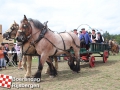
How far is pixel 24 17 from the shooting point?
19.8 ft

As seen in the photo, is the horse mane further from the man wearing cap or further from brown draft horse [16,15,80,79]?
the man wearing cap

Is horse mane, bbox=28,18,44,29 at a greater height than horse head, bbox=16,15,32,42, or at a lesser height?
greater

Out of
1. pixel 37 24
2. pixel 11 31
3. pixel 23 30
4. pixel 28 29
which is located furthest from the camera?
pixel 11 31

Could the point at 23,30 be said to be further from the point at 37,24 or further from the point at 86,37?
the point at 86,37

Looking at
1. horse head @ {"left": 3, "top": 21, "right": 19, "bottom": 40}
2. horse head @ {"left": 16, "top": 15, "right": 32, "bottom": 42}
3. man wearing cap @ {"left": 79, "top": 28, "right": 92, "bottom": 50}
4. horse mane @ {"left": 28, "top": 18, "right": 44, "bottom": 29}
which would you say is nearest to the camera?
horse head @ {"left": 16, "top": 15, "right": 32, "bottom": 42}

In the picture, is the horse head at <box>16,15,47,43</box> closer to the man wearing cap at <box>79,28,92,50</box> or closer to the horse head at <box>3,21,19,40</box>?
the horse head at <box>3,21,19,40</box>

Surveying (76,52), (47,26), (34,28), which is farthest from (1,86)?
(76,52)

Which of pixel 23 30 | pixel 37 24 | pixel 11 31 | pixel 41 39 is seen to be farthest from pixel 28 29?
pixel 11 31

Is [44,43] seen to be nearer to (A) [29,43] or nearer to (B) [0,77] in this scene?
(A) [29,43]

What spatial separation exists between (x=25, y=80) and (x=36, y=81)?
1.93 ft

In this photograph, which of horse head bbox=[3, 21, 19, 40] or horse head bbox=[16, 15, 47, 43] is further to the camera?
horse head bbox=[3, 21, 19, 40]

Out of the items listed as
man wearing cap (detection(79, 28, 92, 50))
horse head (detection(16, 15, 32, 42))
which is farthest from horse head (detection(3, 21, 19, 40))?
man wearing cap (detection(79, 28, 92, 50))

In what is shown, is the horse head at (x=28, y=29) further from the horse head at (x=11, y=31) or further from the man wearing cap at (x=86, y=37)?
the man wearing cap at (x=86, y=37)

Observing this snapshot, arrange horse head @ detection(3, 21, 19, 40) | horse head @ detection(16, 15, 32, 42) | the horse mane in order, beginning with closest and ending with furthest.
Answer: horse head @ detection(16, 15, 32, 42), the horse mane, horse head @ detection(3, 21, 19, 40)
